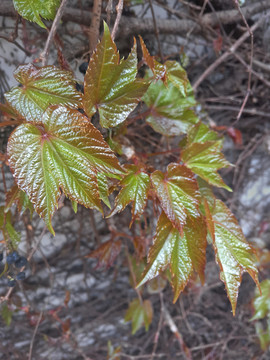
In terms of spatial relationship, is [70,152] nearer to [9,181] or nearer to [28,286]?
[9,181]

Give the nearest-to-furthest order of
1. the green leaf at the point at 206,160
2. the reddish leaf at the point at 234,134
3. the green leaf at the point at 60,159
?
the green leaf at the point at 60,159 < the green leaf at the point at 206,160 < the reddish leaf at the point at 234,134

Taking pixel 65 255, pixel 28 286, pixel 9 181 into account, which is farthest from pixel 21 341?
pixel 9 181

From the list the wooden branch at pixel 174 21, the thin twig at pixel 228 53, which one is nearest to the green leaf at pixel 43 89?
the wooden branch at pixel 174 21

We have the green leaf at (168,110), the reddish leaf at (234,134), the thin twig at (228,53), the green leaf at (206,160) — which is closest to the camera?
the green leaf at (206,160)

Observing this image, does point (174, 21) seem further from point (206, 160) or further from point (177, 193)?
point (177, 193)

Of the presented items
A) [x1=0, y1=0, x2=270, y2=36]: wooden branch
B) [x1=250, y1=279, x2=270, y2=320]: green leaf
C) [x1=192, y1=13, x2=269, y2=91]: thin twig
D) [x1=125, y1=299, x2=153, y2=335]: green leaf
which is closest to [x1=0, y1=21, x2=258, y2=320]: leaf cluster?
[x1=0, y1=0, x2=270, y2=36]: wooden branch

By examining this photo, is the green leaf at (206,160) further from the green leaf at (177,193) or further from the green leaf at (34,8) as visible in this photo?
the green leaf at (34,8)

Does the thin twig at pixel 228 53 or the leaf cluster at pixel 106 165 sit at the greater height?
the thin twig at pixel 228 53

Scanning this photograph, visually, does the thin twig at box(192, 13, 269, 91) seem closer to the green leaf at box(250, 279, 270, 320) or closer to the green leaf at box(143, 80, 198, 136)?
the green leaf at box(143, 80, 198, 136)
